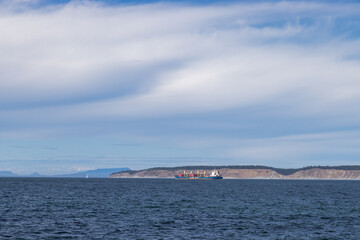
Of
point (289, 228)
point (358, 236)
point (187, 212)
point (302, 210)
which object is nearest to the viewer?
point (358, 236)

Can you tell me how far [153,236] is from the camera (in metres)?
47.8

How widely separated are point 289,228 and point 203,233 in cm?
1209

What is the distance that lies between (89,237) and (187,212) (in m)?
27.6

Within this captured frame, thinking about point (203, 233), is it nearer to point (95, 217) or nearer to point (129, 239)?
point (129, 239)

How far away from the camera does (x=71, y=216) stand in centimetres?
6462

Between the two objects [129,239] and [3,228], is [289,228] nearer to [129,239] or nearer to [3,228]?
[129,239]

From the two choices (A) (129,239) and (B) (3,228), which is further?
(B) (3,228)

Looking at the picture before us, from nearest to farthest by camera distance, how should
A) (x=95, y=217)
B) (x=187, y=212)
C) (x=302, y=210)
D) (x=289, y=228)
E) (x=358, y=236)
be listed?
(x=358, y=236) < (x=289, y=228) < (x=95, y=217) < (x=187, y=212) < (x=302, y=210)

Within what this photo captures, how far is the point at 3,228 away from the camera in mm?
51688

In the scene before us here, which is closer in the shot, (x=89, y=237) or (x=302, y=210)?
(x=89, y=237)

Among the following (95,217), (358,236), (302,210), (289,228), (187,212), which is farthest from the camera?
(302,210)

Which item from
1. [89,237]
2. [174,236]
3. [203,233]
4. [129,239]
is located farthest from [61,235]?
[203,233]

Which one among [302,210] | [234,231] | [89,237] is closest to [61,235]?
[89,237]

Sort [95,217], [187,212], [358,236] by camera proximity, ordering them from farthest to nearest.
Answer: [187,212]
[95,217]
[358,236]
